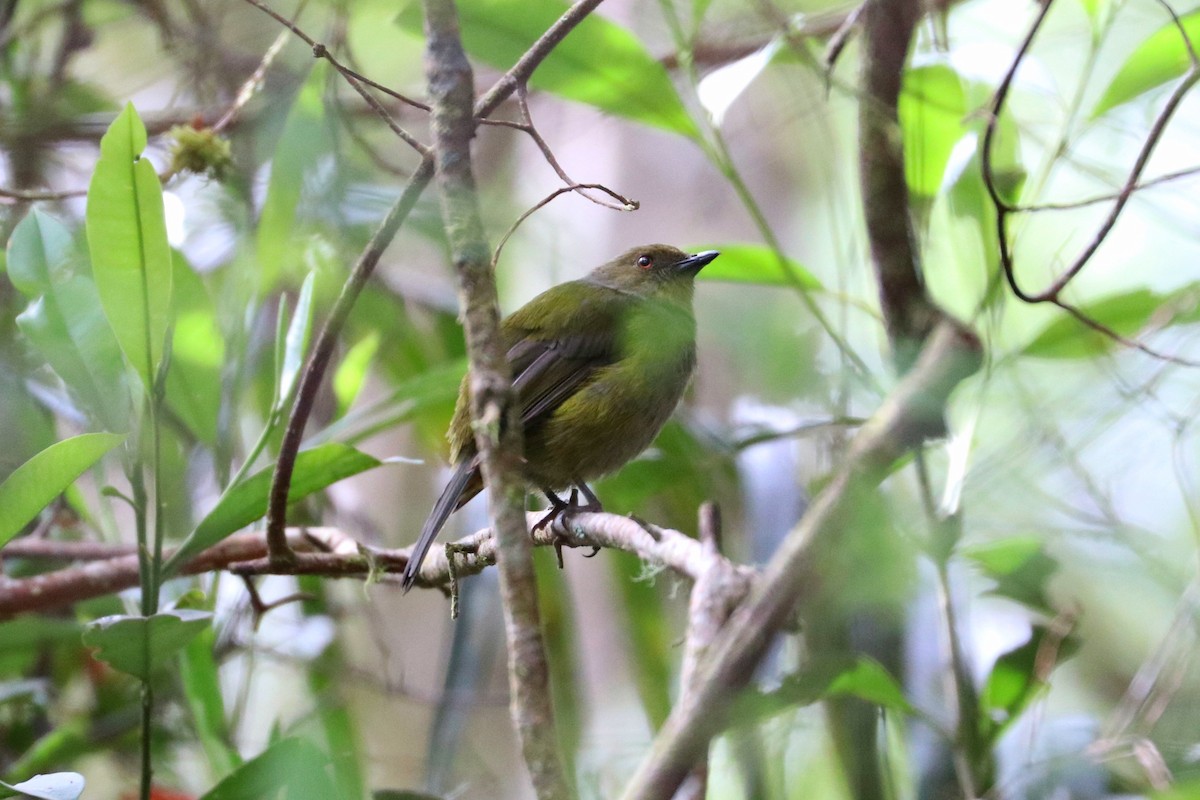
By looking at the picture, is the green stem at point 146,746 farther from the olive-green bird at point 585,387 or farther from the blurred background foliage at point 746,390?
the olive-green bird at point 585,387

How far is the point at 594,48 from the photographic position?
2357mm

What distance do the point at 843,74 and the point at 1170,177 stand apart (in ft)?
5.64

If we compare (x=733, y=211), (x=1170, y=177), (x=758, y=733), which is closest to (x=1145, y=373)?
(x=1170, y=177)

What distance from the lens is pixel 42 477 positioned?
66.9 inches

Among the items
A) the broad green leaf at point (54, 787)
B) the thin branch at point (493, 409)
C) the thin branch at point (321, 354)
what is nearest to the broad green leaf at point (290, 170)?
the thin branch at point (321, 354)

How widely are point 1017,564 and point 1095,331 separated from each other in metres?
0.56

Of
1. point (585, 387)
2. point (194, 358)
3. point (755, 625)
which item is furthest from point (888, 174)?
point (194, 358)

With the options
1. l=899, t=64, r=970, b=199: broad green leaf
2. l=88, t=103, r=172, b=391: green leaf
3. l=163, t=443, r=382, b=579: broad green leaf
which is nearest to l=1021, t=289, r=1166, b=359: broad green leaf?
l=899, t=64, r=970, b=199: broad green leaf

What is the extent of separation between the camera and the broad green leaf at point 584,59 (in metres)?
2.28

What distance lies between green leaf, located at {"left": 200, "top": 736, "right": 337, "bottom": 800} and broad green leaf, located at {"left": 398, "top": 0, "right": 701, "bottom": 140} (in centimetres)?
144

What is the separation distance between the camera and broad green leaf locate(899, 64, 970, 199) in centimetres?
232

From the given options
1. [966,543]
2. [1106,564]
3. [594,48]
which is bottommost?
[1106,564]

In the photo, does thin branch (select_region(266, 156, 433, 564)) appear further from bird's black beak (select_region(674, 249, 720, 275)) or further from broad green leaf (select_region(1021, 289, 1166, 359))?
broad green leaf (select_region(1021, 289, 1166, 359))

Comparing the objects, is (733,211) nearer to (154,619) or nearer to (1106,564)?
(1106,564)
